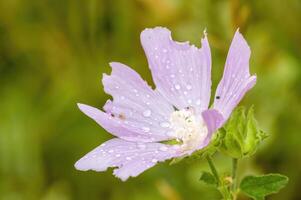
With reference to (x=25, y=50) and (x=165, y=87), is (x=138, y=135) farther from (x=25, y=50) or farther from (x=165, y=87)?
(x=25, y=50)

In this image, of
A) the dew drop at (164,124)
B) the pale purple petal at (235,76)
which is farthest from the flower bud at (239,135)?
the dew drop at (164,124)

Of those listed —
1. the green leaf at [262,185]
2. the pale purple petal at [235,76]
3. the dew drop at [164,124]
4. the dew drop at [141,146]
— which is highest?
the pale purple petal at [235,76]

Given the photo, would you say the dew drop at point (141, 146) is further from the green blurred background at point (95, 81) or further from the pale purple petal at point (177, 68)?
the green blurred background at point (95, 81)

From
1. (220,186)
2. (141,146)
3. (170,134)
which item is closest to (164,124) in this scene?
(170,134)

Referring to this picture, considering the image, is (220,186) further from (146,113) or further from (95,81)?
(95,81)

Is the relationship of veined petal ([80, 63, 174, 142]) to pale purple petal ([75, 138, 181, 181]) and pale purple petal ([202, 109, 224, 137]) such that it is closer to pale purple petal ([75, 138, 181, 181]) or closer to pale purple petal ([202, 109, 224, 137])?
pale purple petal ([75, 138, 181, 181])

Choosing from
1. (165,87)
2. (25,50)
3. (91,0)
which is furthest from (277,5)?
(165,87)
